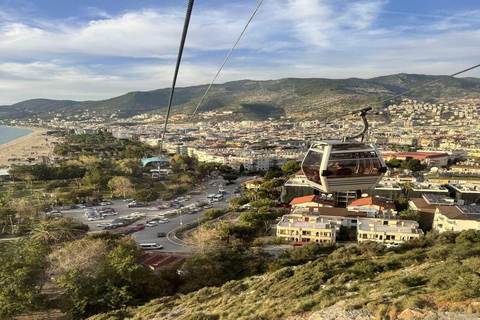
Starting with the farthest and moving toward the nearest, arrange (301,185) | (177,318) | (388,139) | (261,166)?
(388,139), (261,166), (301,185), (177,318)

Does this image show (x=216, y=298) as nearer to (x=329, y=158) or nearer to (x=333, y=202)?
(x=329, y=158)

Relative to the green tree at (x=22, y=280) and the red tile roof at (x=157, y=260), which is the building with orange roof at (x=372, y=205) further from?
the green tree at (x=22, y=280)

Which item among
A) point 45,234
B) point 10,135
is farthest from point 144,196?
point 10,135

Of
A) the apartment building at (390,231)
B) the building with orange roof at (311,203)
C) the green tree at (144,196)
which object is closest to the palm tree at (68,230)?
the green tree at (144,196)

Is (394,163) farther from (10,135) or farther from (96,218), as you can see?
(10,135)

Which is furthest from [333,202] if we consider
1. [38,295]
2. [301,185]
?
[38,295]

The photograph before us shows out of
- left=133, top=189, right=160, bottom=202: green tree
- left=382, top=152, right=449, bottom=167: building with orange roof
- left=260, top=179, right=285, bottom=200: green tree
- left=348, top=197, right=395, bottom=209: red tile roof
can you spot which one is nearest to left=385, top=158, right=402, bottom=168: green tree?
left=382, top=152, right=449, bottom=167: building with orange roof
